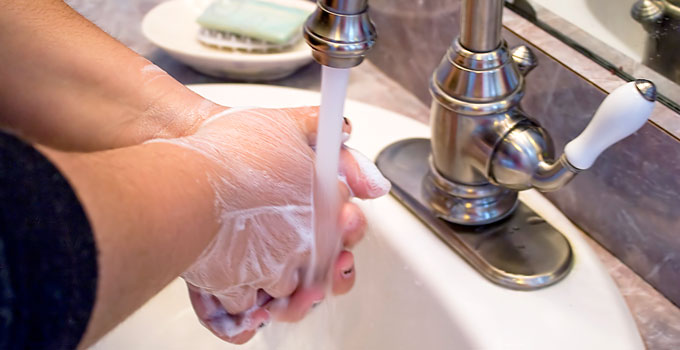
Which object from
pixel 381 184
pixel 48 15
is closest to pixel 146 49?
pixel 48 15

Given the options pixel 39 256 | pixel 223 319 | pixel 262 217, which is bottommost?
pixel 223 319

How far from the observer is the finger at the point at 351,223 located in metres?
0.42

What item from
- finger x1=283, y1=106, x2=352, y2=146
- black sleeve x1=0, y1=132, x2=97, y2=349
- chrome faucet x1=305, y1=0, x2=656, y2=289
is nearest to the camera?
black sleeve x1=0, y1=132, x2=97, y2=349

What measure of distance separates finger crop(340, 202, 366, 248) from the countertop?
0.17 m

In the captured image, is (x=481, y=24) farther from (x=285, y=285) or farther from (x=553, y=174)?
(x=285, y=285)

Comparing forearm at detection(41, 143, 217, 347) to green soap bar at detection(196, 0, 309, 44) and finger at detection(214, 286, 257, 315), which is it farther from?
green soap bar at detection(196, 0, 309, 44)

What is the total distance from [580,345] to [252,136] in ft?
0.76

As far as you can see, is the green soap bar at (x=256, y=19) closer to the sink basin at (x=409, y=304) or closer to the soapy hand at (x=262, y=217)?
the sink basin at (x=409, y=304)

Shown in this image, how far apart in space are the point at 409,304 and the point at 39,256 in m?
0.28

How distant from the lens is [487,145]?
1.25 ft

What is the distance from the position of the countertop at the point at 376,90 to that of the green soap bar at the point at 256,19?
5cm

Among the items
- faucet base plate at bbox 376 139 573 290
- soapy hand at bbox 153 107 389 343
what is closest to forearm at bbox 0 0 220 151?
soapy hand at bbox 153 107 389 343

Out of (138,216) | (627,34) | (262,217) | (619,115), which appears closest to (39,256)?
(138,216)

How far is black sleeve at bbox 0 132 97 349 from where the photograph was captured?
0.69 feet
